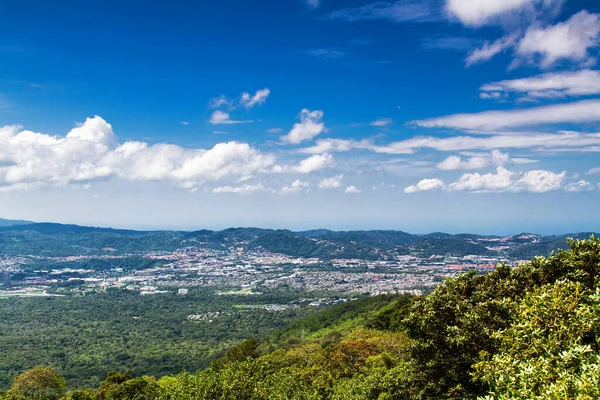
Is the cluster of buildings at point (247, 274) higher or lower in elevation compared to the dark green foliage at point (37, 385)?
lower

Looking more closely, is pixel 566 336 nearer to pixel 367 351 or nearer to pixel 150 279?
pixel 367 351

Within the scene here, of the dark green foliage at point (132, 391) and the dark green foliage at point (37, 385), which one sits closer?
the dark green foliage at point (132, 391)

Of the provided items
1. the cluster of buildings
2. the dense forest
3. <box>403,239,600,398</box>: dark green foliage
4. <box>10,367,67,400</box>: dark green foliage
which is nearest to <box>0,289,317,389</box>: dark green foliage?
the cluster of buildings

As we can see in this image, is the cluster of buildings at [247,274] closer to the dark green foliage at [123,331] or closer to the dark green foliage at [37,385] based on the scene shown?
the dark green foliage at [123,331]

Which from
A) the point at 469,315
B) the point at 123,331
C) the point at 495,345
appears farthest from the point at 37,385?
the point at 123,331

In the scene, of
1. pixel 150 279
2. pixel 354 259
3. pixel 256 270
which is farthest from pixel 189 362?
pixel 354 259

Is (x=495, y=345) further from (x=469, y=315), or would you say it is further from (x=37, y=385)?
(x=37, y=385)

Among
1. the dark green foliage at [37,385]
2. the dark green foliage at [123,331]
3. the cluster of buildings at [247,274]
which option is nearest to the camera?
the dark green foliage at [37,385]

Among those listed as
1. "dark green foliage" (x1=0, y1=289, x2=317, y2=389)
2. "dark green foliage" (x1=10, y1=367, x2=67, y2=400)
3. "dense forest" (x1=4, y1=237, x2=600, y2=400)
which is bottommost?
"dark green foliage" (x1=0, y1=289, x2=317, y2=389)

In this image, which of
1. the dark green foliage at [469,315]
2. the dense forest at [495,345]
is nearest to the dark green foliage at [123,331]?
the dense forest at [495,345]

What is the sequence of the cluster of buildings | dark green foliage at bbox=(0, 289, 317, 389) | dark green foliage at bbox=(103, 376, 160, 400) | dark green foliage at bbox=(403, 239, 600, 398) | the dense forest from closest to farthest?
1. the dense forest
2. dark green foliage at bbox=(403, 239, 600, 398)
3. dark green foliage at bbox=(103, 376, 160, 400)
4. dark green foliage at bbox=(0, 289, 317, 389)
5. the cluster of buildings

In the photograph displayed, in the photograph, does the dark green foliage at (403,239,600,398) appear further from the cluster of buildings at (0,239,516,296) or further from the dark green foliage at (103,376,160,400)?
the cluster of buildings at (0,239,516,296)

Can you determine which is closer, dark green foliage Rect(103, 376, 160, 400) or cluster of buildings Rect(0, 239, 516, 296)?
dark green foliage Rect(103, 376, 160, 400)
